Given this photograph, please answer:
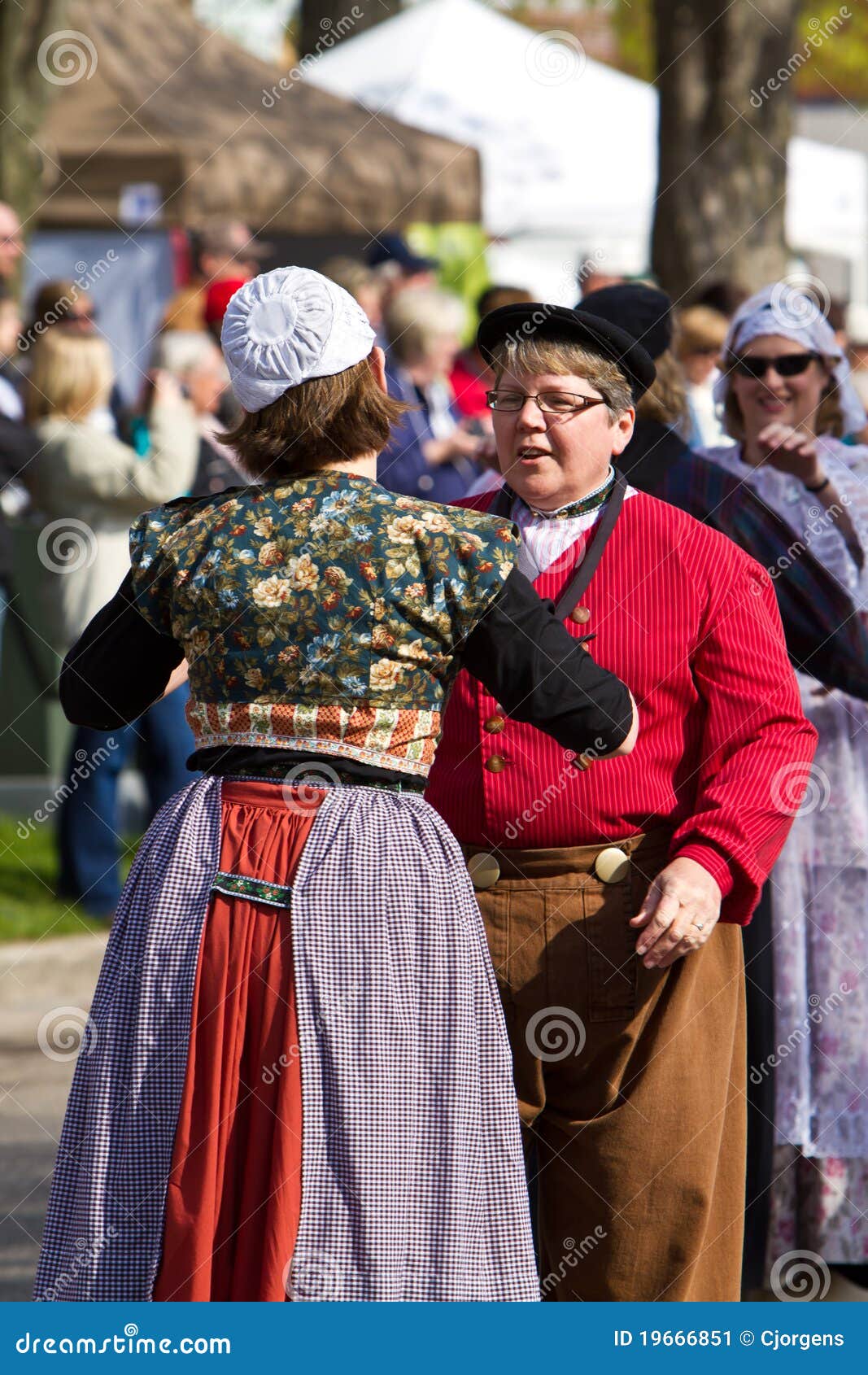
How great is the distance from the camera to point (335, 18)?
23.2m

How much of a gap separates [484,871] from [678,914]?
0.38m

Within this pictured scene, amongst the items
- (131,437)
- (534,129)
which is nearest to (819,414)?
(131,437)

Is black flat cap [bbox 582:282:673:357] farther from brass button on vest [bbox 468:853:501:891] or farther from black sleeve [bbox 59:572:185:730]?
black sleeve [bbox 59:572:185:730]

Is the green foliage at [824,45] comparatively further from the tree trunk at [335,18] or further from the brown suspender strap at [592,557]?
the brown suspender strap at [592,557]

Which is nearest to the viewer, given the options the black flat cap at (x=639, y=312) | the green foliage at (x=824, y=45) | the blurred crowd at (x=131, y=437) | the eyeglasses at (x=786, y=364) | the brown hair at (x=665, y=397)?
the brown hair at (x=665, y=397)

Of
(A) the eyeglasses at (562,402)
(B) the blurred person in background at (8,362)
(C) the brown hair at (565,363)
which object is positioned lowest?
(A) the eyeglasses at (562,402)

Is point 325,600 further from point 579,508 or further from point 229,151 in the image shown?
point 229,151

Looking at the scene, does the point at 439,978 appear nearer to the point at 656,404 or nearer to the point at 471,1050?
the point at 471,1050

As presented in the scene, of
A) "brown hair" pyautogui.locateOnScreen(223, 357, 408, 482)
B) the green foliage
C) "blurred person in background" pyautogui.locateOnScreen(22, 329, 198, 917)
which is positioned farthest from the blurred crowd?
the green foliage

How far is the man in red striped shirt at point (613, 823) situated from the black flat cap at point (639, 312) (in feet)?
2.63

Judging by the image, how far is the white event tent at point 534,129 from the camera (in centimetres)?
1383

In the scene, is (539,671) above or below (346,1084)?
above

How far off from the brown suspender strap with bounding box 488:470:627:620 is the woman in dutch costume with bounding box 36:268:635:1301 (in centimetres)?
49

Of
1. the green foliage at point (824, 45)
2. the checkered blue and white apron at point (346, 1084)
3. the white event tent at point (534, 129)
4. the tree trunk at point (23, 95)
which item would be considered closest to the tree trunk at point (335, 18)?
the white event tent at point (534, 129)
